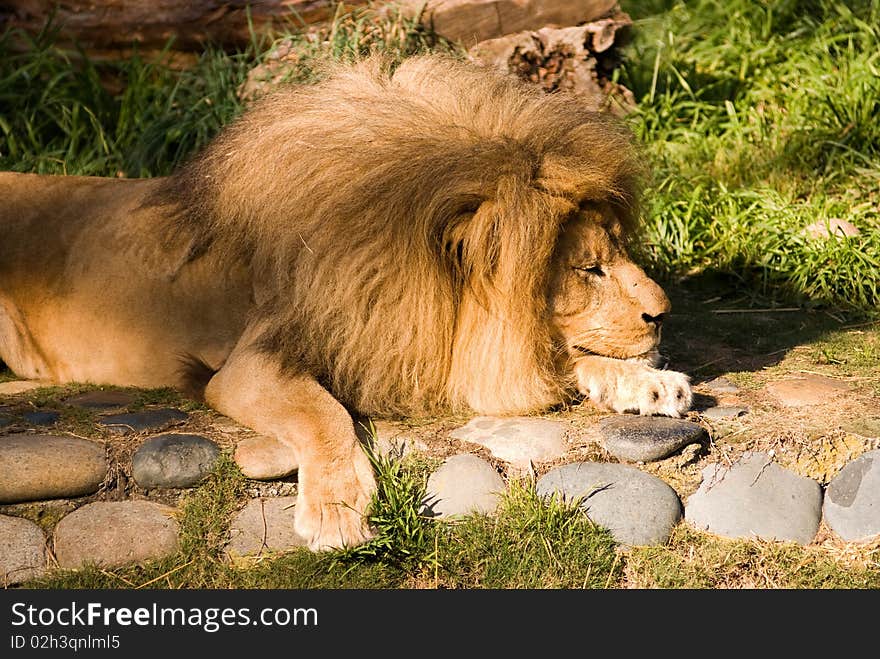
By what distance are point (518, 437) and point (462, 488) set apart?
0.24 meters

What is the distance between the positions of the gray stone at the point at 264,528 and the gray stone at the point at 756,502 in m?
1.10

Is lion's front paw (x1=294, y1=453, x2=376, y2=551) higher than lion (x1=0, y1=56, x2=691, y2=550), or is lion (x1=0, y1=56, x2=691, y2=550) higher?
lion (x1=0, y1=56, x2=691, y2=550)

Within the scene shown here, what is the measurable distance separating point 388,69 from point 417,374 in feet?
3.26

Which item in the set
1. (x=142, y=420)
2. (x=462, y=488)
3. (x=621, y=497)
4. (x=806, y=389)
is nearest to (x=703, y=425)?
(x=621, y=497)

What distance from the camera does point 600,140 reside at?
339 cm

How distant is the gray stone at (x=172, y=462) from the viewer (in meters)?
3.12

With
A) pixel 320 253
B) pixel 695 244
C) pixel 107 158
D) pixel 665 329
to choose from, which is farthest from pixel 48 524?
pixel 695 244

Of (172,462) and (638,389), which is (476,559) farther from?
(172,462)

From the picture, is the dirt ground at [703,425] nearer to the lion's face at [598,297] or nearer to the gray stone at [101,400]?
the gray stone at [101,400]

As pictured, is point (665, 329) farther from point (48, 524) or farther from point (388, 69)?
point (48, 524)

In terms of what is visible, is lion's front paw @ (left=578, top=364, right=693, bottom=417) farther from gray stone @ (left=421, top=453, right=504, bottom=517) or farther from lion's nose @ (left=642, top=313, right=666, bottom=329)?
gray stone @ (left=421, top=453, right=504, bottom=517)

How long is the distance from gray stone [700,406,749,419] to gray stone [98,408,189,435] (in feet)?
5.07

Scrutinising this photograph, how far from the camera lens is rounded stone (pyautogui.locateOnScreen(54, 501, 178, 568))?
2.97 m

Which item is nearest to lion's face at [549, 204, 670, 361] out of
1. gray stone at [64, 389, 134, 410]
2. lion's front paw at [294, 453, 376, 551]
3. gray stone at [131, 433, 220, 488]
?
lion's front paw at [294, 453, 376, 551]
